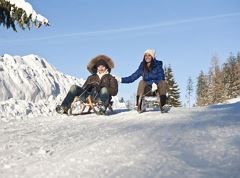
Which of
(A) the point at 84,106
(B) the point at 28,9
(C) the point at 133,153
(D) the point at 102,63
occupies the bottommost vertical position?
(C) the point at 133,153

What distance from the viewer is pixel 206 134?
19.2 feet

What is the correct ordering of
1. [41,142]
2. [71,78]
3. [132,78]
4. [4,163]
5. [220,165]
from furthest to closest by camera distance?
[71,78], [132,78], [41,142], [4,163], [220,165]

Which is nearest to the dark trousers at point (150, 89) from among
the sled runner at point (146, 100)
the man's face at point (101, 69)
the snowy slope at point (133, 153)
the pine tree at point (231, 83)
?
the sled runner at point (146, 100)

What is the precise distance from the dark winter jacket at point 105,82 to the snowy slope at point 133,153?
4716mm

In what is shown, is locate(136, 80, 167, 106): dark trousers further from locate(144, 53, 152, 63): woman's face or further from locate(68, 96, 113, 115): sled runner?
locate(68, 96, 113, 115): sled runner

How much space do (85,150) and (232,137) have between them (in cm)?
171

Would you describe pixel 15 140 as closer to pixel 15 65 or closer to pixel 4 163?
pixel 4 163

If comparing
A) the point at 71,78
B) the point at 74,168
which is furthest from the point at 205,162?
the point at 71,78

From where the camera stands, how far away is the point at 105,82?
1198 cm

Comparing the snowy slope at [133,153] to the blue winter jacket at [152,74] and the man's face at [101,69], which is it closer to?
the blue winter jacket at [152,74]

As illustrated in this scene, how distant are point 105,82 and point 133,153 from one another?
7.16 m

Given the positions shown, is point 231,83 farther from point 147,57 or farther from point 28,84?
point 147,57

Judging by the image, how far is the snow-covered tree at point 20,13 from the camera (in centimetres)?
1388

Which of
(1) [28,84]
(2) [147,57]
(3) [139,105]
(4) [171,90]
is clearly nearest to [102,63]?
(2) [147,57]
